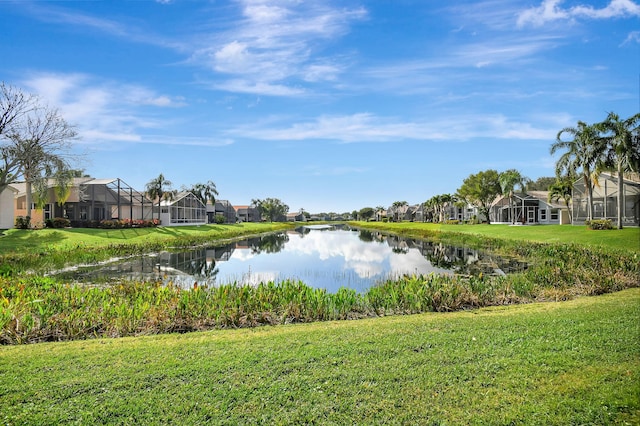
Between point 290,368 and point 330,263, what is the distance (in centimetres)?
1892

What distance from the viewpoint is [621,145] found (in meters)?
31.8

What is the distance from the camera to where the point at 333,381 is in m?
5.16

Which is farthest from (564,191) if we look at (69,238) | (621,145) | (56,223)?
(56,223)

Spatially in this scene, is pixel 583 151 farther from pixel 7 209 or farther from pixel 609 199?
pixel 7 209

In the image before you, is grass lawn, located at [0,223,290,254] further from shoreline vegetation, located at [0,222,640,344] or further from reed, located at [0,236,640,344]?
reed, located at [0,236,640,344]

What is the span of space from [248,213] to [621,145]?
10403cm

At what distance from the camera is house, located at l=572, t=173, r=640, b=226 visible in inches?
1474

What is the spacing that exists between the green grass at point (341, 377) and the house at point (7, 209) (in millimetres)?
37124

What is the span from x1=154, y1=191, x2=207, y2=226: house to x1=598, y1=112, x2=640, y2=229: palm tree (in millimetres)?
48986

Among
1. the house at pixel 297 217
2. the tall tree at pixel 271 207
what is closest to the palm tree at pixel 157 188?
the tall tree at pixel 271 207

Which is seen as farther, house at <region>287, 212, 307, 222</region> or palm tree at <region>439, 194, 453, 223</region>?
house at <region>287, 212, 307, 222</region>

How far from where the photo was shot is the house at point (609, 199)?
37438 mm

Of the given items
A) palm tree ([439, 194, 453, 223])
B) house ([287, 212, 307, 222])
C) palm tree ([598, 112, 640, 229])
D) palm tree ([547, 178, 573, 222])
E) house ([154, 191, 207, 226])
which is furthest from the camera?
house ([287, 212, 307, 222])

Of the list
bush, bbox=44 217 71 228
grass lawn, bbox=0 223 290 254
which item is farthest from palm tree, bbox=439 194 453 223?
bush, bbox=44 217 71 228
